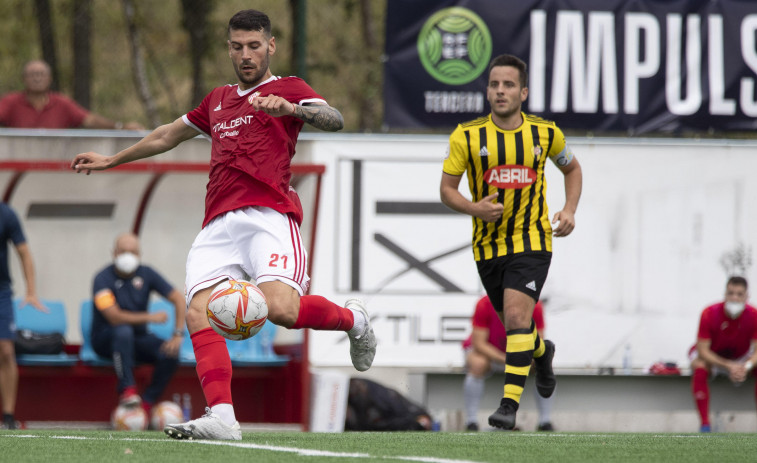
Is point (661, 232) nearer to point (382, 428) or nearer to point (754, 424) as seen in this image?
point (754, 424)

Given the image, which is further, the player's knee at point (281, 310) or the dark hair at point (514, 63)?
the dark hair at point (514, 63)

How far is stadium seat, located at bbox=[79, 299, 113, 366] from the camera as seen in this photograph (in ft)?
33.4

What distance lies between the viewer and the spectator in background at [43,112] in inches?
428

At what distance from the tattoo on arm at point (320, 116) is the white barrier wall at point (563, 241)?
210 inches

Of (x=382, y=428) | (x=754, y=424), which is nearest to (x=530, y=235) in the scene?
(x=382, y=428)

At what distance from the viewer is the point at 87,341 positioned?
1054 centimetres

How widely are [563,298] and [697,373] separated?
54.5 inches

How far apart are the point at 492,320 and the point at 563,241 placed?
1227 millimetres

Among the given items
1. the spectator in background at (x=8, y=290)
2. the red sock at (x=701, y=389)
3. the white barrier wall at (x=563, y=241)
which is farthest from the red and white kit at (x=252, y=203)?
the red sock at (x=701, y=389)

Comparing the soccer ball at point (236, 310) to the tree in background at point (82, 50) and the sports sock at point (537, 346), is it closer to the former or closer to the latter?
the sports sock at point (537, 346)

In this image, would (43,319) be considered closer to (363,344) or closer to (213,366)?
(363,344)

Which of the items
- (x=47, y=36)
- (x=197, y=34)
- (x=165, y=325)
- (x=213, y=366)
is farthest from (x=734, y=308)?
(x=47, y=36)

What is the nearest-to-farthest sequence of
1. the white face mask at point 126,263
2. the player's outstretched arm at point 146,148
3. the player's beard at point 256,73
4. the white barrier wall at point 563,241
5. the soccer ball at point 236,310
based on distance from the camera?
1. the soccer ball at point 236,310
2. the player's beard at point 256,73
3. the player's outstretched arm at point 146,148
4. the white face mask at point 126,263
5. the white barrier wall at point 563,241

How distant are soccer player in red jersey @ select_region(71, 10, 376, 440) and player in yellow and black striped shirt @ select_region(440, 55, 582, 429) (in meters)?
1.32
